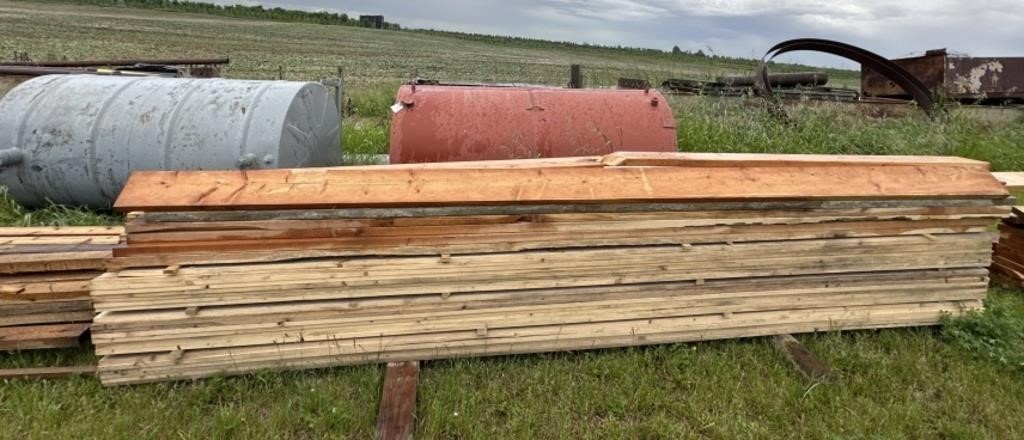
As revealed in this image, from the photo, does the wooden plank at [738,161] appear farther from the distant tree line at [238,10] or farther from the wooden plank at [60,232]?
the distant tree line at [238,10]

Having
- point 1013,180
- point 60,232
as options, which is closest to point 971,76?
point 1013,180

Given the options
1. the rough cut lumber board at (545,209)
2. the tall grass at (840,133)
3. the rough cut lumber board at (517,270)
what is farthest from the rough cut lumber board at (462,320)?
the tall grass at (840,133)

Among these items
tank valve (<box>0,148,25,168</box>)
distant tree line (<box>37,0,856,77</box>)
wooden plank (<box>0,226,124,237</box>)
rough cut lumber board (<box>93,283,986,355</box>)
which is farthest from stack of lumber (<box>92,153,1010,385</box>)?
distant tree line (<box>37,0,856,77</box>)

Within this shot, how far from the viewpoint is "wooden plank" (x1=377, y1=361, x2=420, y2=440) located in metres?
2.41

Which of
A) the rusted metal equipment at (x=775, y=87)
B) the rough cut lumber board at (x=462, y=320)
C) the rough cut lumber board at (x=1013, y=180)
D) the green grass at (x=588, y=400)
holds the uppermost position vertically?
the rusted metal equipment at (x=775, y=87)

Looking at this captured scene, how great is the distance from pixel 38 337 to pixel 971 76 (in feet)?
34.7

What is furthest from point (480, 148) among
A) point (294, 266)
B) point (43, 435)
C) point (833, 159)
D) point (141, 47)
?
point (141, 47)

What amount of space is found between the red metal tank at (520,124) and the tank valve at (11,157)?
2.36 m

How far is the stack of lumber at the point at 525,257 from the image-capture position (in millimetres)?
2646

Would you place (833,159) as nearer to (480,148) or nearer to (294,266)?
(480,148)

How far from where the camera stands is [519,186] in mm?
2818

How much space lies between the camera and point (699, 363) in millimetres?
2992

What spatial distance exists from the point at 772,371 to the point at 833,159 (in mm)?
1202

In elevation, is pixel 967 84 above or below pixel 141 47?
below
